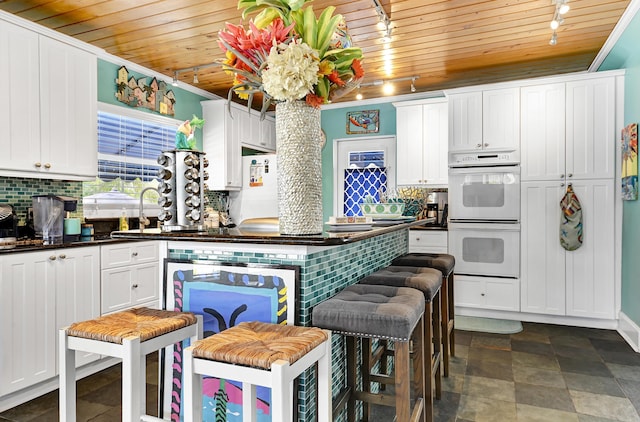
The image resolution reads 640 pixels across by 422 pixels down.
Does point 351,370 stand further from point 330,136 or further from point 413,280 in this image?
point 330,136

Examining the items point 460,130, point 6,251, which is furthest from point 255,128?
point 6,251

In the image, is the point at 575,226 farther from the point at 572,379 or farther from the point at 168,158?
the point at 168,158

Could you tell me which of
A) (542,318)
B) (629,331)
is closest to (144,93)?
(542,318)

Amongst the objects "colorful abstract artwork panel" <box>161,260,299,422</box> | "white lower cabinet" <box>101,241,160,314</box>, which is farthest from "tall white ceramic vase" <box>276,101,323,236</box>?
"white lower cabinet" <box>101,241,160,314</box>

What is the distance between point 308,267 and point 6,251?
1938 mm

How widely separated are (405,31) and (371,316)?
2815 mm

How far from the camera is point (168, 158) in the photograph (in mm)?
1838

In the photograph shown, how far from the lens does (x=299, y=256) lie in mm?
1646

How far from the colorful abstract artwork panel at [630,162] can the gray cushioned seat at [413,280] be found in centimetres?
218

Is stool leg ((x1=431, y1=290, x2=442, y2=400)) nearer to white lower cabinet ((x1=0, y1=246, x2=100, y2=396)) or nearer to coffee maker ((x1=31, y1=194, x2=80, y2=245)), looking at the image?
white lower cabinet ((x1=0, y1=246, x2=100, y2=396))

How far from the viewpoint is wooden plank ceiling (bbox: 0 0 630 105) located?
3.05 meters

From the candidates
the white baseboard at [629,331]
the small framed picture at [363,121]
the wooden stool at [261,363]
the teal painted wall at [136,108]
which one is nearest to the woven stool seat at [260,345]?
the wooden stool at [261,363]

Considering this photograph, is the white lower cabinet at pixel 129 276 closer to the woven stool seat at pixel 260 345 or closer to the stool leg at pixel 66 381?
the stool leg at pixel 66 381

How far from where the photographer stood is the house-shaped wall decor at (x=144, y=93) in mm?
4020
